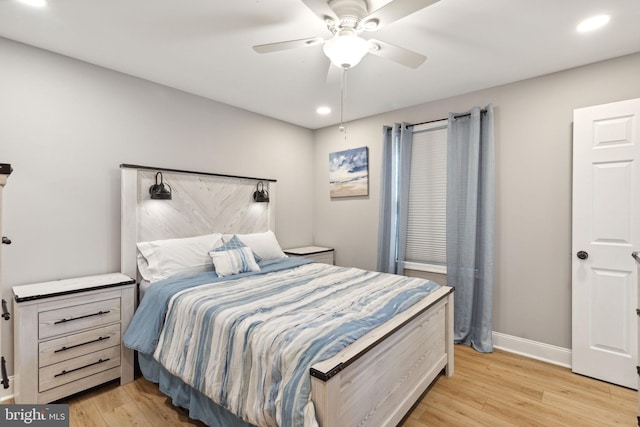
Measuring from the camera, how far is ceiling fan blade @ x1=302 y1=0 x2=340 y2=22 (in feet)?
5.21

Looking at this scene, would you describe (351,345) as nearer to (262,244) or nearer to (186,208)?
(262,244)

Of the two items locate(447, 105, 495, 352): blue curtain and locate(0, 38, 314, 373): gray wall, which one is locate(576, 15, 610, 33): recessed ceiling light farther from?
locate(0, 38, 314, 373): gray wall

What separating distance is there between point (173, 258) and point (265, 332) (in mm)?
1608

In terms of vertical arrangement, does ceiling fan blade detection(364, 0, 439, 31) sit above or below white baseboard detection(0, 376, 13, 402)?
above

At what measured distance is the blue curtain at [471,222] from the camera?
309cm

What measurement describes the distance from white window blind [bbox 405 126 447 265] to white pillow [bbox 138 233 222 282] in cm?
229

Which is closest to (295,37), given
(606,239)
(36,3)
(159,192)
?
(36,3)

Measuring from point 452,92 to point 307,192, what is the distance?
7.53 ft

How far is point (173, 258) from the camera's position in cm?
285

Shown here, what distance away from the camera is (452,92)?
3.30m

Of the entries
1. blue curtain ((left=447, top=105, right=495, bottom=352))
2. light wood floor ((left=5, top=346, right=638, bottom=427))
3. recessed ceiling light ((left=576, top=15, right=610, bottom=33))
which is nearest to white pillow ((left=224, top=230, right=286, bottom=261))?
light wood floor ((left=5, top=346, right=638, bottom=427))

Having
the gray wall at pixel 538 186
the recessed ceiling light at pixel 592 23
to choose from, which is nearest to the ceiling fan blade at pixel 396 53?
the recessed ceiling light at pixel 592 23

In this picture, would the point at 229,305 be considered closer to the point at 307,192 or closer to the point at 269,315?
the point at 269,315

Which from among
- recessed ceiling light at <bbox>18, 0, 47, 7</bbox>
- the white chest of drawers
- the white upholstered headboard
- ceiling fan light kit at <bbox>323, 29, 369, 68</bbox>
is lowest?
the white chest of drawers
